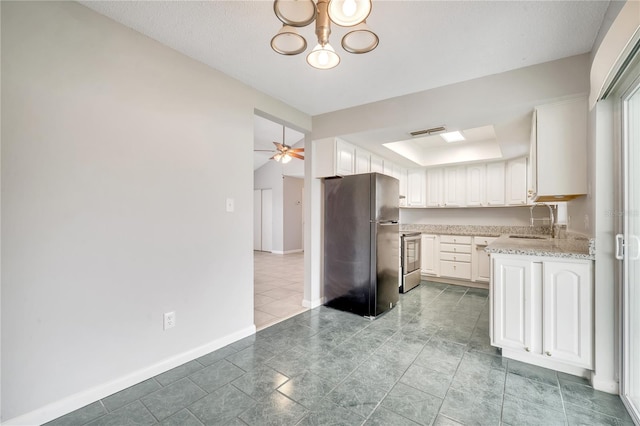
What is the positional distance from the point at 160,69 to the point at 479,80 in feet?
8.65

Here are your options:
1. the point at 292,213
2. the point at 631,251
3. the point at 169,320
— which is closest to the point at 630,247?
the point at 631,251

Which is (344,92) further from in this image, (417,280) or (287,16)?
(417,280)

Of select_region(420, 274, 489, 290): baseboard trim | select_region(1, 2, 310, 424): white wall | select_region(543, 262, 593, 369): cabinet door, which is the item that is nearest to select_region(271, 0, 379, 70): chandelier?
select_region(1, 2, 310, 424): white wall

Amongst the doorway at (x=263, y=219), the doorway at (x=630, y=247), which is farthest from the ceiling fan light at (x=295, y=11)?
the doorway at (x=263, y=219)

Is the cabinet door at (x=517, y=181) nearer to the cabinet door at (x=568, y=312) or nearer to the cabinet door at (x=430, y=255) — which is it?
the cabinet door at (x=430, y=255)

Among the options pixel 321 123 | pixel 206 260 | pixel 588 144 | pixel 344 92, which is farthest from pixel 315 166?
pixel 588 144

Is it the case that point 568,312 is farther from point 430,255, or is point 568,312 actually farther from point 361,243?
point 430,255

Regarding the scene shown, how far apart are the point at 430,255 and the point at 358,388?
3368mm

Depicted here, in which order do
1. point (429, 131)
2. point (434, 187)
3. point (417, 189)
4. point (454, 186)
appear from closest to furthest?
point (429, 131) → point (454, 186) → point (434, 187) → point (417, 189)

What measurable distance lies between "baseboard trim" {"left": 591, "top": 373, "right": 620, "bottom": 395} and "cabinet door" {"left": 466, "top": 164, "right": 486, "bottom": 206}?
3165mm

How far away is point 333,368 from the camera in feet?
6.76

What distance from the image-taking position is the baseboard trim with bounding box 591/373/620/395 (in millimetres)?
1762

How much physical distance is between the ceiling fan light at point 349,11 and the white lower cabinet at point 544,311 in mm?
2006

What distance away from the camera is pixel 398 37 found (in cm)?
192
